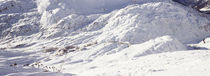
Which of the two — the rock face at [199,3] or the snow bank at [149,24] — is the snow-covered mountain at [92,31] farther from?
the rock face at [199,3]

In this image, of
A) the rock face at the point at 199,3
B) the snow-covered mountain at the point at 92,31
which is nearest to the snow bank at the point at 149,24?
the snow-covered mountain at the point at 92,31

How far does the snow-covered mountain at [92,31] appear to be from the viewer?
36.6 ft

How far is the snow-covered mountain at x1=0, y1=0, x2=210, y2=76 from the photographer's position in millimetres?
11156

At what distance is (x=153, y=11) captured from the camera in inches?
647

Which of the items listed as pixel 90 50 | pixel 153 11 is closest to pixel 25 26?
pixel 90 50

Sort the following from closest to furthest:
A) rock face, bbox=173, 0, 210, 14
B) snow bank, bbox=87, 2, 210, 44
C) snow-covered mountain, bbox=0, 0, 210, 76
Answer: snow-covered mountain, bbox=0, 0, 210, 76 → snow bank, bbox=87, 2, 210, 44 → rock face, bbox=173, 0, 210, 14

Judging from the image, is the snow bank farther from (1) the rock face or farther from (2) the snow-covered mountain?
(1) the rock face

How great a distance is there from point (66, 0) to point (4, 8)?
8082 mm

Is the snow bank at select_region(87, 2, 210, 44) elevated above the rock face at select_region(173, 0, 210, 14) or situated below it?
below

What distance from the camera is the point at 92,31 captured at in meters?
16.0

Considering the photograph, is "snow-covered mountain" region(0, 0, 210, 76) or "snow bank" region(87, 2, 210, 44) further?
"snow bank" region(87, 2, 210, 44)

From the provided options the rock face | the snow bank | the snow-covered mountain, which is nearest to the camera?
the snow-covered mountain

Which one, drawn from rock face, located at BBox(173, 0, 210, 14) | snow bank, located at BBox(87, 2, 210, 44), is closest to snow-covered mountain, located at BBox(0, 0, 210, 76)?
snow bank, located at BBox(87, 2, 210, 44)

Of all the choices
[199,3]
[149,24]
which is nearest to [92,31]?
[149,24]
